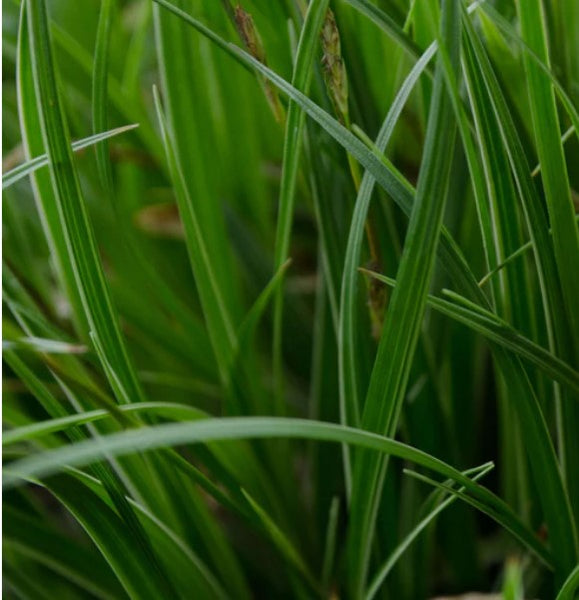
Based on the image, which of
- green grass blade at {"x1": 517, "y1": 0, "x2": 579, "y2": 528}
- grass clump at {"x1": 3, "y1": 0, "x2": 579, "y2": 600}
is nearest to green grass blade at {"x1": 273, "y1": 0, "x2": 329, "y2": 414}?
grass clump at {"x1": 3, "y1": 0, "x2": 579, "y2": 600}

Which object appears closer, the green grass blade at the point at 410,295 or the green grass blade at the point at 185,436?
the green grass blade at the point at 185,436

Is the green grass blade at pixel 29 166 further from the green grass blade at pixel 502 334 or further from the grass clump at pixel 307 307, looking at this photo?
the green grass blade at pixel 502 334

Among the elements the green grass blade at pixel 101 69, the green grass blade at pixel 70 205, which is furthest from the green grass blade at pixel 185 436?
the green grass blade at pixel 101 69

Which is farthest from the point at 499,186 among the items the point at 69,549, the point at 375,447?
the point at 69,549

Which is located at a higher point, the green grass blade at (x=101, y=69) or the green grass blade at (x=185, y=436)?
the green grass blade at (x=101, y=69)

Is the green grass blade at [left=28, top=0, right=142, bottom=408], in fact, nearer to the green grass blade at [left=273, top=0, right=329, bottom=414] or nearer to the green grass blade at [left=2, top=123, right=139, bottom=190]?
the green grass blade at [left=2, top=123, right=139, bottom=190]

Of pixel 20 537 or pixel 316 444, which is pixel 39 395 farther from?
pixel 316 444

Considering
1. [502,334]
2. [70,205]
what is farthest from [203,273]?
[502,334]

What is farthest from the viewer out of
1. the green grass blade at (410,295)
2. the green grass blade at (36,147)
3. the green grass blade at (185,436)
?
the green grass blade at (36,147)
